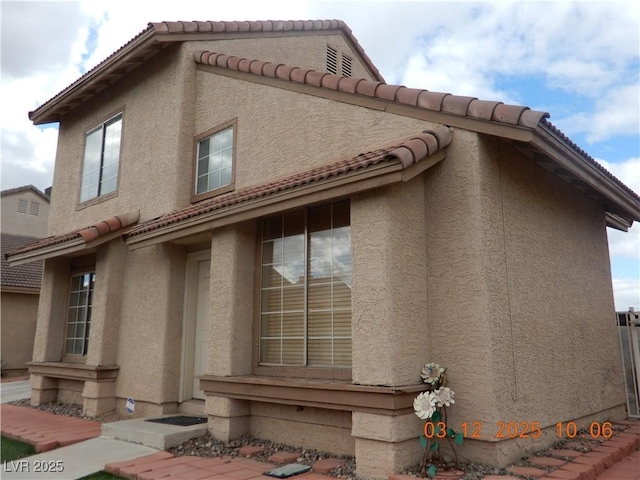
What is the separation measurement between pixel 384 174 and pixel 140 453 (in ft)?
15.5

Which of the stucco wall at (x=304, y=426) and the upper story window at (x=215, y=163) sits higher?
the upper story window at (x=215, y=163)

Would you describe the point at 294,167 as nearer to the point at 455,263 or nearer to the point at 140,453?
the point at 455,263

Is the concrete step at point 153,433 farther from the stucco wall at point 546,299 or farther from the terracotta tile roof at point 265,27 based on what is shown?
the terracotta tile roof at point 265,27

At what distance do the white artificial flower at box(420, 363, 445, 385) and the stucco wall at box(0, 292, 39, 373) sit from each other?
53.0 ft

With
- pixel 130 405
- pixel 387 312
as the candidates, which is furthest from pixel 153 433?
pixel 387 312

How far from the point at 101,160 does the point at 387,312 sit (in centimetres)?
879

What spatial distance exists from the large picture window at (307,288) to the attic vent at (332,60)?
7217 millimetres

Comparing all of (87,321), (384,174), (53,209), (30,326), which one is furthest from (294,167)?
(30,326)

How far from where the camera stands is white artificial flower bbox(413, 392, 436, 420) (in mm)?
4957

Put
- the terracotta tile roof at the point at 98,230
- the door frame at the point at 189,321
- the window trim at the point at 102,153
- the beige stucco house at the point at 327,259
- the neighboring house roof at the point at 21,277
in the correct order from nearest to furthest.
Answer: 1. the beige stucco house at the point at 327,259
2. the door frame at the point at 189,321
3. the terracotta tile roof at the point at 98,230
4. the window trim at the point at 102,153
5. the neighboring house roof at the point at 21,277

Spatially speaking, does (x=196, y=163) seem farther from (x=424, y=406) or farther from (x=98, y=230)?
(x=424, y=406)

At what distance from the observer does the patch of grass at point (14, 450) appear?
267 inches

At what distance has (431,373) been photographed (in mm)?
5305

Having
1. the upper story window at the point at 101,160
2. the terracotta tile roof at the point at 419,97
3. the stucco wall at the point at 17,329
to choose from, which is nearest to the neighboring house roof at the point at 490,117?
the terracotta tile roof at the point at 419,97
